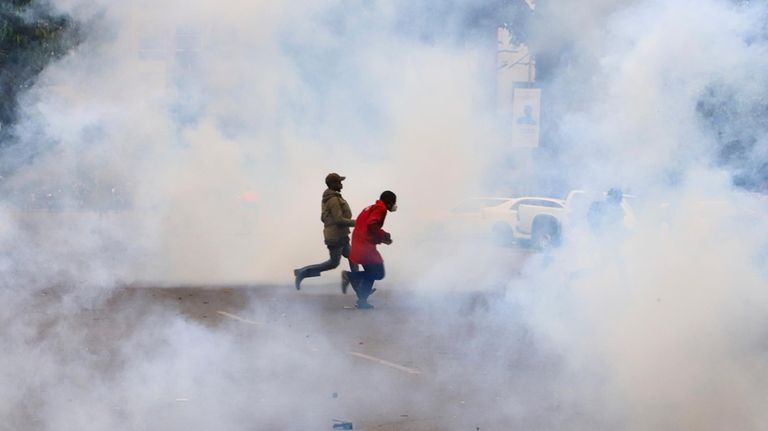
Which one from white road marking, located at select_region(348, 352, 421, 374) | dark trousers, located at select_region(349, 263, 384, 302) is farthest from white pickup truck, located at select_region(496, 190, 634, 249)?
white road marking, located at select_region(348, 352, 421, 374)

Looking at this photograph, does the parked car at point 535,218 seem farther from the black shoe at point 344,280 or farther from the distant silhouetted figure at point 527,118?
the black shoe at point 344,280

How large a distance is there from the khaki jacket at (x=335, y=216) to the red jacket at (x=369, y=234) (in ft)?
2.18

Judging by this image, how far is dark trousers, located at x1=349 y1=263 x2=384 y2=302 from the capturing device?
440 inches

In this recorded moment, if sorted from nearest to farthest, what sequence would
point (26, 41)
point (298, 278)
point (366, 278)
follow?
point (366, 278)
point (26, 41)
point (298, 278)

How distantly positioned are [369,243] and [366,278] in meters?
0.41

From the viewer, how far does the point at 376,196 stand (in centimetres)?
1535

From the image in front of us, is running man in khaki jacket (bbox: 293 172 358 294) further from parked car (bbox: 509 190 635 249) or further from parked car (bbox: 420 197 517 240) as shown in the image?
parked car (bbox: 509 190 635 249)

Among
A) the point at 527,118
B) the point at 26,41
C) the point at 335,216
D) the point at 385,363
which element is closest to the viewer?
the point at 385,363

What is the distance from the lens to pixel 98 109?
12133mm

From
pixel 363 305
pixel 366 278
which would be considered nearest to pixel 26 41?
pixel 366 278

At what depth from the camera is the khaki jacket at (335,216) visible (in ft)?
39.0

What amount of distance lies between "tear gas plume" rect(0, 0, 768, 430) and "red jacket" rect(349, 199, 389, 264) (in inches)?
30.4

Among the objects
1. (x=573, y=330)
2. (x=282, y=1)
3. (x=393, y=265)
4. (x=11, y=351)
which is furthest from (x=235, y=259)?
(x=573, y=330)

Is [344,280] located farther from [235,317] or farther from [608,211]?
[608,211]
